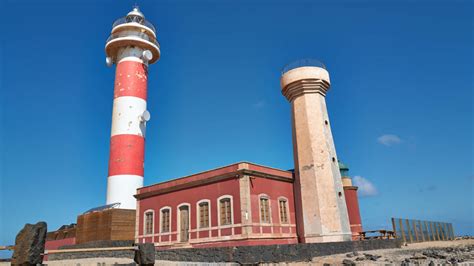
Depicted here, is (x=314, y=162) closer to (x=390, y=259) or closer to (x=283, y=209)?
(x=283, y=209)

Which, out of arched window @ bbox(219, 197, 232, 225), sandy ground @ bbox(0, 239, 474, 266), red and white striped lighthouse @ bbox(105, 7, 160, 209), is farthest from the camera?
red and white striped lighthouse @ bbox(105, 7, 160, 209)

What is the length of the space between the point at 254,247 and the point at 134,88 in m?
18.5

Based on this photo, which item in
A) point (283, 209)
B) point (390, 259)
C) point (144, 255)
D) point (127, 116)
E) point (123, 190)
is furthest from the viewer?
point (127, 116)

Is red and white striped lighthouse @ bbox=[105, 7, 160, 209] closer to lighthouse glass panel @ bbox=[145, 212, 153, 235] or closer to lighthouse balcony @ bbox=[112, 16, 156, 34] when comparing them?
lighthouse balcony @ bbox=[112, 16, 156, 34]

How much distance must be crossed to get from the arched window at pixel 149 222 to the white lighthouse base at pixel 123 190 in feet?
8.66

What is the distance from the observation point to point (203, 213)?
62.4ft

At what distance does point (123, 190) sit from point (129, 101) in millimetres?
6979

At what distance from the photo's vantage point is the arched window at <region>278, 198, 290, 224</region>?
1947 cm

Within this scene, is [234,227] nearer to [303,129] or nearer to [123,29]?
[303,129]

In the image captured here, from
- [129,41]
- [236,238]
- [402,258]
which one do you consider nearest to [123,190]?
[236,238]

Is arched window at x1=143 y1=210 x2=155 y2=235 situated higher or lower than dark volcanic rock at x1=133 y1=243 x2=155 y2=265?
higher

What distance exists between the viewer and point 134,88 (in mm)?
26922

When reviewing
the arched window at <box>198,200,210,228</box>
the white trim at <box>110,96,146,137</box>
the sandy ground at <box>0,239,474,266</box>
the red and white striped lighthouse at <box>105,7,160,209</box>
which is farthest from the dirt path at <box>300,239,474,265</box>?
the white trim at <box>110,96,146,137</box>

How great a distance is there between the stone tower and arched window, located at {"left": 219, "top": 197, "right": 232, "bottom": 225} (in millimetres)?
4709
